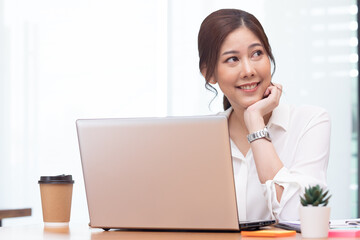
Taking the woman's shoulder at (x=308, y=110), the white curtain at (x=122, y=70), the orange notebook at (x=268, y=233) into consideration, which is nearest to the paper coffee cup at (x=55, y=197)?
the orange notebook at (x=268, y=233)

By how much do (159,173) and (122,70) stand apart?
2850 mm

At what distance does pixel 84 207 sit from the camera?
4039mm

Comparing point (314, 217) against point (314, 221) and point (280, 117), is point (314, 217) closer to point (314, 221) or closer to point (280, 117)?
point (314, 221)

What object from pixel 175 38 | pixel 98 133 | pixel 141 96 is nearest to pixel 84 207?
pixel 141 96

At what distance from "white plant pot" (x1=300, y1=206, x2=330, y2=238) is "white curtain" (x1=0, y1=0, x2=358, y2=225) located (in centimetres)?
259

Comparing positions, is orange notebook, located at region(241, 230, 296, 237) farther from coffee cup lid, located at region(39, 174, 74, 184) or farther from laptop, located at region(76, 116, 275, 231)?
coffee cup lid, located at region(39, 174, 74, 184)

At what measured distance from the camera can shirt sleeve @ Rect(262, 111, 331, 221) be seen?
5.92ft

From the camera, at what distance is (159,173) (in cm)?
143

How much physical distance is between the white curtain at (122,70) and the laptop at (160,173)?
8.22 feet

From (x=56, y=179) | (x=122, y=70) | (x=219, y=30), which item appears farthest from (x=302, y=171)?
(x=122, y=70)

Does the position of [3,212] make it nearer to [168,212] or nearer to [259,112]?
[259,112]

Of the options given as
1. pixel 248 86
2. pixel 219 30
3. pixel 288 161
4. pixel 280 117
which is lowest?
pixel 288 161

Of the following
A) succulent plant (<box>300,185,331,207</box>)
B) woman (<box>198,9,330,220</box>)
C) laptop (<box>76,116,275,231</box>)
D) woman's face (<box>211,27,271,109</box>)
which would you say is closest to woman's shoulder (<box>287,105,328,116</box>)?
woman (<box>198,9,330,220</box>)

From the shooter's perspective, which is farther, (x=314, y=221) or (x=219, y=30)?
(x=219, y=30)
